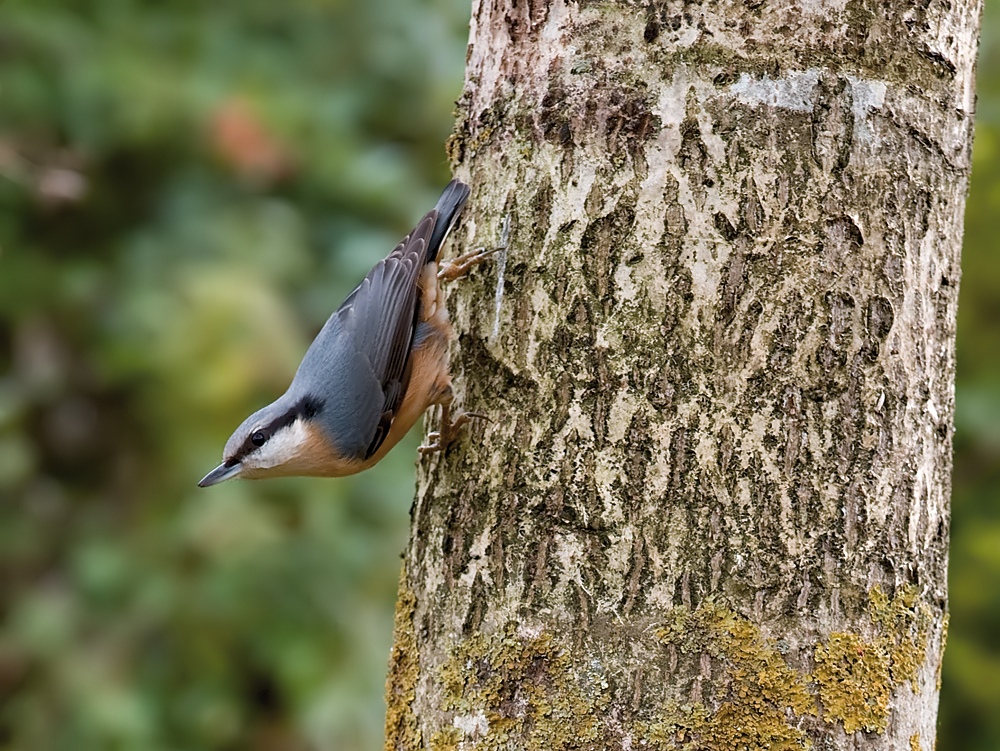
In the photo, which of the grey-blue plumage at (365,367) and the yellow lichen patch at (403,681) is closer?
the yellow lichen patch at (403,681)

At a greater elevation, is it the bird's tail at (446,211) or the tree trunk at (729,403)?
the bird's tail at (446,211)

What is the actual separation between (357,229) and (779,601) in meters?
2.55

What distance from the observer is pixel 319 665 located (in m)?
3.55

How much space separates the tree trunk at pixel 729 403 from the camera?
68.9 inches

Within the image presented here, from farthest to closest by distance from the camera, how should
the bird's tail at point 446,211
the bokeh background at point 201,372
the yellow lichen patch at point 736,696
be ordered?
the bokeh background at point 201,372 < the bird's tail at point 446,211 < the yellow lichen patch at point 736,696

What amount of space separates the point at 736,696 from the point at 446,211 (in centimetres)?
125

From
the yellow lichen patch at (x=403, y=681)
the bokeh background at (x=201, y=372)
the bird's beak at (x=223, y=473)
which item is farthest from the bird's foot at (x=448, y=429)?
the bokeh background at (x=201, y=372)

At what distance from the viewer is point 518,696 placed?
1853 millimetres

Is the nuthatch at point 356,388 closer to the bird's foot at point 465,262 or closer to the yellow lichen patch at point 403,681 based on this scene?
the bird's foot at point 465,262

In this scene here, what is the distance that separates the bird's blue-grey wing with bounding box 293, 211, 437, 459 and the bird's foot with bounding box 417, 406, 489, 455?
1.95 feet

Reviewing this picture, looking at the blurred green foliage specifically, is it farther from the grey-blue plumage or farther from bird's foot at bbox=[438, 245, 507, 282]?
bird's foot at bbox=[438, 245, 507, 282]

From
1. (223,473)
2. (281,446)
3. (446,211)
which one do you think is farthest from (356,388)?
(446,211)

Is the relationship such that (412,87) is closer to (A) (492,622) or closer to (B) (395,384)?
(B) (395,384)

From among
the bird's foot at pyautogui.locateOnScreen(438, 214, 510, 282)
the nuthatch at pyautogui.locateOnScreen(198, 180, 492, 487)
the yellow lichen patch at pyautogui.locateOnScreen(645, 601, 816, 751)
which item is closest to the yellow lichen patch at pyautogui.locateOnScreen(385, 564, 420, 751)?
the yellow lichen patch at pyautogui.locateOnScreen(645, 601, 816, 751)
